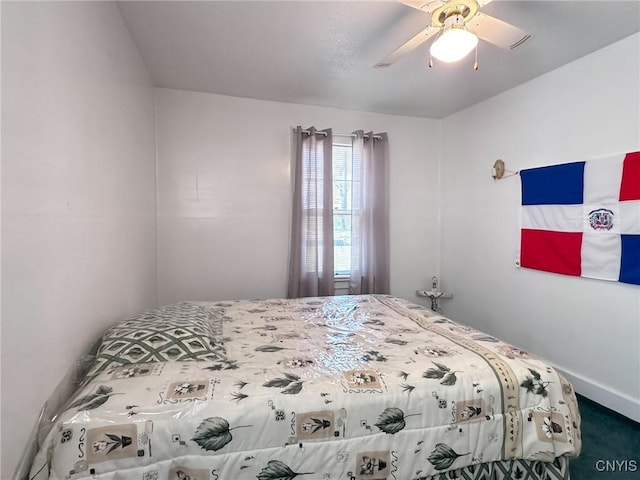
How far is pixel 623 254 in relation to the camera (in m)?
2.14

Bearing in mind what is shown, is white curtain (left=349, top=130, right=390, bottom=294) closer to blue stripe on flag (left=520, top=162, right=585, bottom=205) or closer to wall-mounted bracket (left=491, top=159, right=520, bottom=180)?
wall-mounted bracket (left=491, top=159, right=520, bottom=180)

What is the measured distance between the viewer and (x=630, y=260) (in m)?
2.11

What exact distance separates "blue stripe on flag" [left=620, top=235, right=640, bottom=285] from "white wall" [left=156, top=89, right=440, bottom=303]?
8.04 feet

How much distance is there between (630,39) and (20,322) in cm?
351

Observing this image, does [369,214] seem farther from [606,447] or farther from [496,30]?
[606,447]

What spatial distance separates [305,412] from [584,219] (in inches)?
96.1

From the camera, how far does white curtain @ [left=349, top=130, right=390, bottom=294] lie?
11.5 ft

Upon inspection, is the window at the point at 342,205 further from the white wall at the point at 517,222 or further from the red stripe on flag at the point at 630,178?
the red stripe on flag at the point at 630,178

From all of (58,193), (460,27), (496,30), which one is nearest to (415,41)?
(460,27)

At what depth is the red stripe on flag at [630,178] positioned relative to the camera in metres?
2.06

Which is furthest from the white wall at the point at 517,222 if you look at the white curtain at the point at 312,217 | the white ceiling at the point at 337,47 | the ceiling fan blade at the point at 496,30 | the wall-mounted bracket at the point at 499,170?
the white curtain at the point at 312,217

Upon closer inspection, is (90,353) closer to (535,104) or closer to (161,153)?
(161,153)

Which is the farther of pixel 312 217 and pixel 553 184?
pixel 312 217

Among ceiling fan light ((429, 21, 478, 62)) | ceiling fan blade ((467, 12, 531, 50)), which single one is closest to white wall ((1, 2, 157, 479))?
ceiling fan light ((429, 21, 478, 62))
